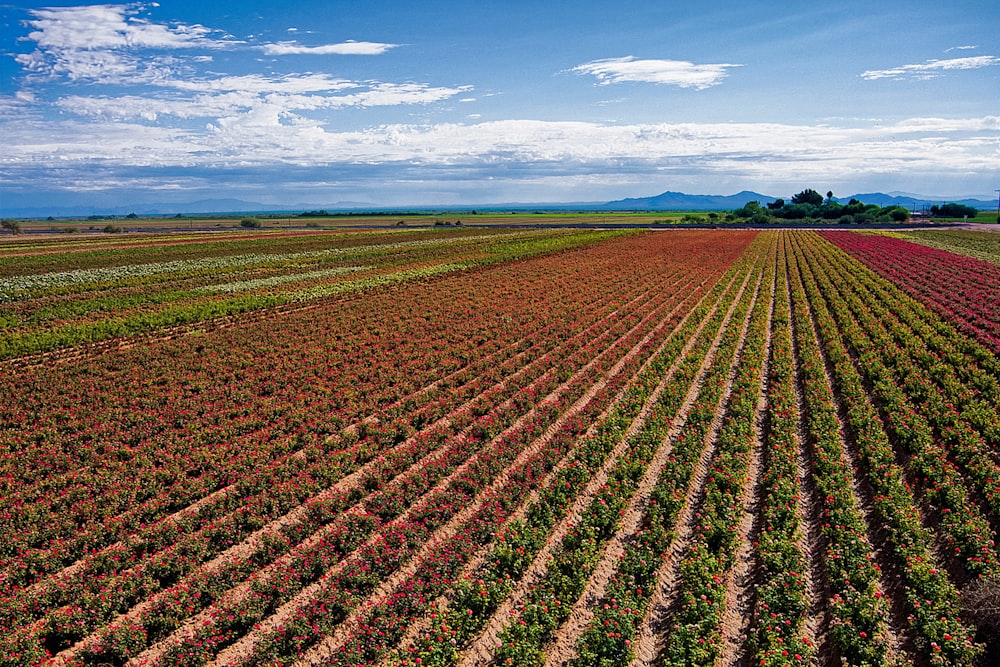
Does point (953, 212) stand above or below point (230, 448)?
above

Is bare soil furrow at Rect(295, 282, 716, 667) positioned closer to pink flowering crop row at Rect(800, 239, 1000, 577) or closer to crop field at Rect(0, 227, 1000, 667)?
crop field at Rect(0, 227, 1000, 667)

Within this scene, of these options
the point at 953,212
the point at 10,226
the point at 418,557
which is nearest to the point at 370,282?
the point at 418,557

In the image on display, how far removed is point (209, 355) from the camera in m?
21.3

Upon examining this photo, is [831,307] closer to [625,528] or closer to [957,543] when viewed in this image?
[957,543]

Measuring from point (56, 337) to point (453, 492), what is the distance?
2228cm

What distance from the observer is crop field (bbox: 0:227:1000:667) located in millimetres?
7508

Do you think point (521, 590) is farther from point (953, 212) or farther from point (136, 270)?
point (953, 212)

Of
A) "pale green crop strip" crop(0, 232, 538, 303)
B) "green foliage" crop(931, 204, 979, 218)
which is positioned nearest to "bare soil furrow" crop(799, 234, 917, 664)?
"pale green crop strip" crop(0, 232, 538, 303)

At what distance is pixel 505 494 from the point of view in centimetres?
1082

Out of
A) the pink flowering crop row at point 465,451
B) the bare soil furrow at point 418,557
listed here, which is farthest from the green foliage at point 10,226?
the bare soil furrow at point 418,557

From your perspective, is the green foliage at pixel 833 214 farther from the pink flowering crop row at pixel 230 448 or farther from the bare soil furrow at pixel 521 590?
the bare soil furrow at pixel 521 590

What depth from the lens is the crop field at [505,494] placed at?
7508 millimetres

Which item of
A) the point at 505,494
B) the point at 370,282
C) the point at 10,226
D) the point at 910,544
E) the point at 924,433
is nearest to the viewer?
the point at 910,544

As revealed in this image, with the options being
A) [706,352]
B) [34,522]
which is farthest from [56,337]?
[706,352]
